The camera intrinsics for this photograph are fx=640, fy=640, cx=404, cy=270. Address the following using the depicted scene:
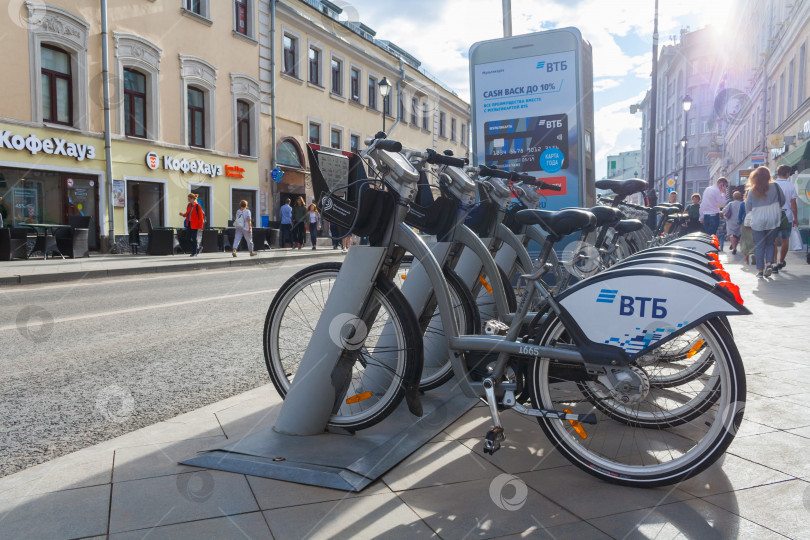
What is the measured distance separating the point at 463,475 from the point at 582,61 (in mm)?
4910

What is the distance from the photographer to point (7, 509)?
224cm

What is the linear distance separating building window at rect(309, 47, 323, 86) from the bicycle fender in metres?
26.6

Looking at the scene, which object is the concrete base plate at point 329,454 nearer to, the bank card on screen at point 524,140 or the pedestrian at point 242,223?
the bank card on screen at point 524,140

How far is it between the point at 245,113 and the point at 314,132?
4.62m

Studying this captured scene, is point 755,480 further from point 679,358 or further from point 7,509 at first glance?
point 7,509

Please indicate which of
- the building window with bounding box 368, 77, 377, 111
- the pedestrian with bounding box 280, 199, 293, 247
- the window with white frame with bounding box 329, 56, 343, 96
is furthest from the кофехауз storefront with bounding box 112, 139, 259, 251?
the building window with bounding box 368, 77, 377, 111

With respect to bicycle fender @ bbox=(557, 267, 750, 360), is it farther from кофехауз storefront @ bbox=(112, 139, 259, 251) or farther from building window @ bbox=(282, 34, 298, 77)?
building window @ bbox=(282, 34, 298, 77)

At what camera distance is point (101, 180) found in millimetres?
17766

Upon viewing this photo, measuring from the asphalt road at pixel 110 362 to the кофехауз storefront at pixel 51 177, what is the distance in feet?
26.8

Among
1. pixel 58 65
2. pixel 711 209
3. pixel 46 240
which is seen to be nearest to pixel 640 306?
pixel 711 209

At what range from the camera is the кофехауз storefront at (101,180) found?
51.8 ft

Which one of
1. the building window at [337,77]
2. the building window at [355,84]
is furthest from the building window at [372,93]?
the building window at [337,77]

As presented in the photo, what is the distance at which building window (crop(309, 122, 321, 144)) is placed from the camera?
27.7m

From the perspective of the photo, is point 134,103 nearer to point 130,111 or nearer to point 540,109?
point 130,111
